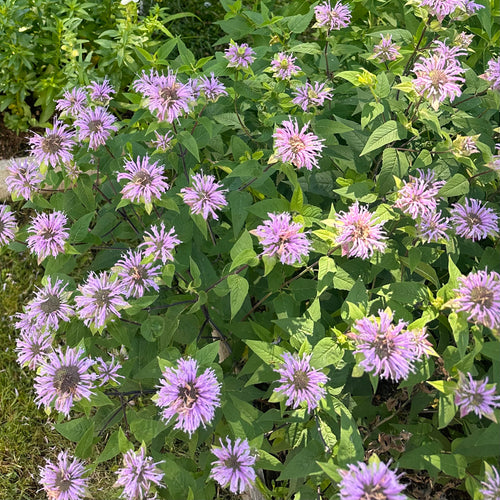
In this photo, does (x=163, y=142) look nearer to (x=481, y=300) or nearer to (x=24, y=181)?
(x=24, y=181)

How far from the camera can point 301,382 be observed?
136 centimetres

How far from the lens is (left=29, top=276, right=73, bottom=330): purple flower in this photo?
60.8 inches

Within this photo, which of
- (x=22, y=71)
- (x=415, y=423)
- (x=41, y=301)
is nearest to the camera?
(x=41, y=301)

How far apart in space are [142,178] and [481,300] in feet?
3.41

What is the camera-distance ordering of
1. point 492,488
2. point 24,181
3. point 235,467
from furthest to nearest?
point 24,181 → point 235,467 → point 492,488

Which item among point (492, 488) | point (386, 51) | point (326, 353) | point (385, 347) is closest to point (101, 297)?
point (326, 353)

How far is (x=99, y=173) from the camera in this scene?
6.43ft

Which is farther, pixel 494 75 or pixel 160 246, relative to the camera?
pixel 494 75

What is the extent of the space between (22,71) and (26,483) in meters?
2.43

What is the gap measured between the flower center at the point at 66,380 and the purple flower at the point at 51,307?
180 mm

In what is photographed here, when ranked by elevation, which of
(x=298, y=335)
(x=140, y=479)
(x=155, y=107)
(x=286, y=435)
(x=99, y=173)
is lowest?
(x=286, y=435)

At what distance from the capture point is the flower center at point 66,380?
1396 mm

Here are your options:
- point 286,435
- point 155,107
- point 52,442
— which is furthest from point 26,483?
point 155,107

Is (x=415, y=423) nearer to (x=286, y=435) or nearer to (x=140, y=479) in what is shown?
(x=286, y=435)
